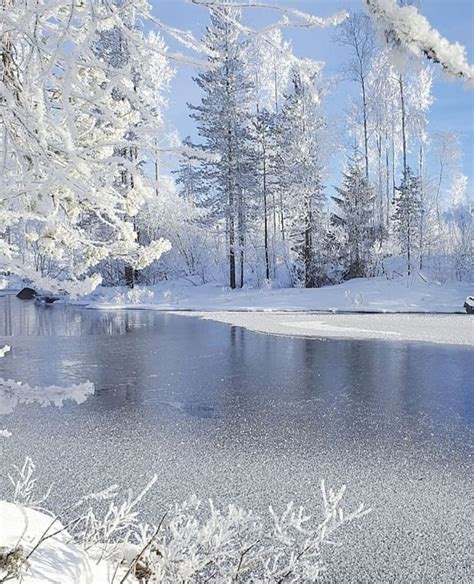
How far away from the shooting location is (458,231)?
24.9m

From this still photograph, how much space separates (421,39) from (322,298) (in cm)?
1850

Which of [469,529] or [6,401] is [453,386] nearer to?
[469,529]

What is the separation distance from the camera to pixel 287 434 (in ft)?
18.6

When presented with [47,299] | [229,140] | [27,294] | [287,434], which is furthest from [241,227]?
[287,434]

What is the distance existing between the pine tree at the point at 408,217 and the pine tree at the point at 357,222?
47.8 inches

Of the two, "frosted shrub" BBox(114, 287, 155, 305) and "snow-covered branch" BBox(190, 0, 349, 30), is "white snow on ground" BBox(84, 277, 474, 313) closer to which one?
"frosted shrub" BBox(114, 287, 155, 305)

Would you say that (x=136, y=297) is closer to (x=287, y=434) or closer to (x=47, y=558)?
(x=287, y=434)

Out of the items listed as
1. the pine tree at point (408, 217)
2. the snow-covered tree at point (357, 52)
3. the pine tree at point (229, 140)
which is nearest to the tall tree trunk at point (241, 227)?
the pine tree at point (229, 140)

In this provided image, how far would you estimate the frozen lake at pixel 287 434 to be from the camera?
380 cm

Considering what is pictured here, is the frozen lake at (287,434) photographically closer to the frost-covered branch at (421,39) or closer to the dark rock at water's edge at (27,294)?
the frost-covered branch at (421,39)

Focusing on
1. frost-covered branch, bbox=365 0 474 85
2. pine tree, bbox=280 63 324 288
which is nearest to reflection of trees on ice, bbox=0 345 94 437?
frost-covered branch, bbox=365 0 474 85

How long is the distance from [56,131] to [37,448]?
4.14 meters

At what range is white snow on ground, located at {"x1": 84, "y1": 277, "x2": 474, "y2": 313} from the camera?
17891 millimetres

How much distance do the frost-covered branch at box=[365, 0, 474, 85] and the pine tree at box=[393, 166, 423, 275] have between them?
21872 millimetres
